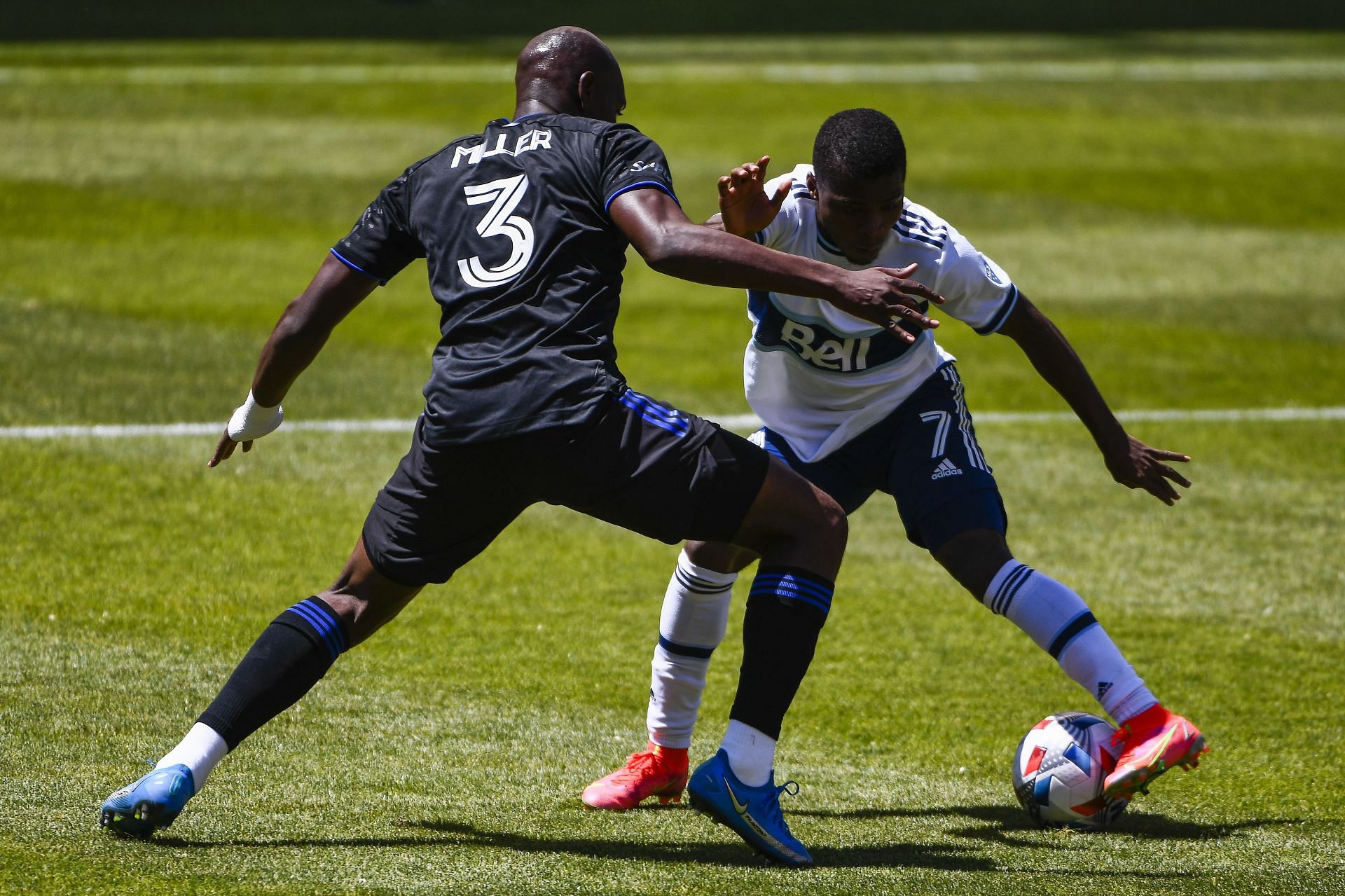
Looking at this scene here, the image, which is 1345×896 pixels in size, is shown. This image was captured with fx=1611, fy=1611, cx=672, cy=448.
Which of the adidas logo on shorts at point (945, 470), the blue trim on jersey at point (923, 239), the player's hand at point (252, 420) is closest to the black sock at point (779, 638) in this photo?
the adidas logo on shorts at point (945, 470)

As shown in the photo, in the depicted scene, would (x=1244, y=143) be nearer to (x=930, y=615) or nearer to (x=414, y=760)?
(x=930, y=615)

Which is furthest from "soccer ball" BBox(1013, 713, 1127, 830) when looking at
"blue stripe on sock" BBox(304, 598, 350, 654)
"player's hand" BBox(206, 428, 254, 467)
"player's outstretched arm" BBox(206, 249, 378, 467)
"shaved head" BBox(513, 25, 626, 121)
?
"player's hand" BBox(206, 428, 254, 467)

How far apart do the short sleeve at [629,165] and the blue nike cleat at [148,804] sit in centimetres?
173

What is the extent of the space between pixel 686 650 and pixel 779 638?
0.78 m

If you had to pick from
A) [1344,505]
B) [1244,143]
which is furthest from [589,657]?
[1244,143]

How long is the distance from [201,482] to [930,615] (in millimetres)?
3697

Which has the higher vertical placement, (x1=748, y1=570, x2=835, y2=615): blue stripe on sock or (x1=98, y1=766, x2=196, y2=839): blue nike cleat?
(x1=748, y1=570, x2=835, y2=615): blue stripe on sock

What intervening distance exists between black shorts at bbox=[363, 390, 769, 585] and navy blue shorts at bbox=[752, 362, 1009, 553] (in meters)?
0.79

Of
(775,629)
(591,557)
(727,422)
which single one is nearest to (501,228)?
(775,629)

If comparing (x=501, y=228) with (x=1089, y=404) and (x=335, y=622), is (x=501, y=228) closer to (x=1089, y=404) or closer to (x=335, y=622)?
(x=335, y=622)

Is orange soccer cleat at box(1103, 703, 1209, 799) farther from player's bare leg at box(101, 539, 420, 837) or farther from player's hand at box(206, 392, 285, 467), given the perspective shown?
player's hand at box(206, 392, 285, 467)

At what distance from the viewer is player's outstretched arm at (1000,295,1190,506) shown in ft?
14.9

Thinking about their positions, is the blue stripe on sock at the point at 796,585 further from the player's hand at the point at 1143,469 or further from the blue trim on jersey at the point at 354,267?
the blue trim on jersey at the point at 354,267

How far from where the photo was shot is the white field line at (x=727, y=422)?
8.66 meters
